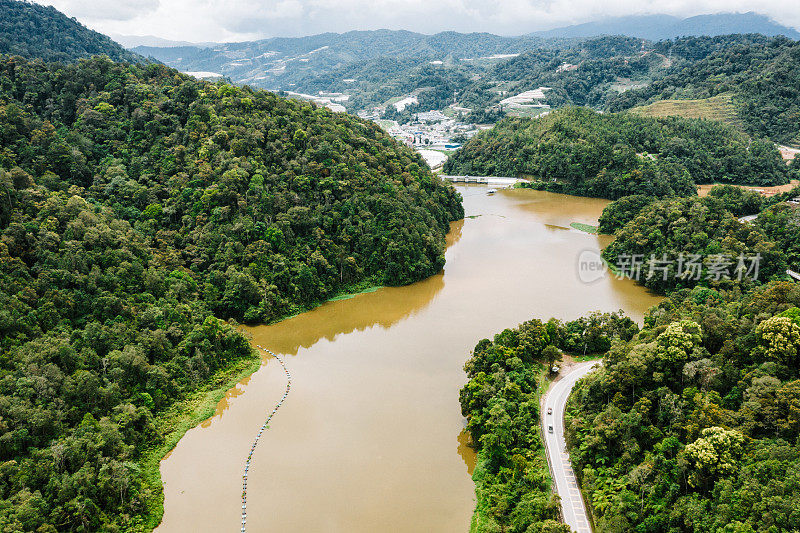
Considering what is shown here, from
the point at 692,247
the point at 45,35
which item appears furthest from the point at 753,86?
the point at 45,35

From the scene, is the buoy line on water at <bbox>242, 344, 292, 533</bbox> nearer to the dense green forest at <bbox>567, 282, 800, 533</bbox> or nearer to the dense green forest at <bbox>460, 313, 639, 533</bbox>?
the dense green forest at <bbox>460, 313, 639, 533</bbox>

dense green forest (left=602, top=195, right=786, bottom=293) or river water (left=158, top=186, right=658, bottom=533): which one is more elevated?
dense green forest (left=602, top=195, right=786, bottom=293)

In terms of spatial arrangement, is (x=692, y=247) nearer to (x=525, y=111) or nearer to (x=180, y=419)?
(x=180, y=419)

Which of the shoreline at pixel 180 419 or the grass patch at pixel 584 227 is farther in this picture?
the grass patch at pixel 584 227

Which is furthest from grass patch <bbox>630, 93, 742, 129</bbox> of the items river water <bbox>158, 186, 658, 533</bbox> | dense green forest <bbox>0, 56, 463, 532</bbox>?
river water <bbox>158, 186, 658, 533</bbox>

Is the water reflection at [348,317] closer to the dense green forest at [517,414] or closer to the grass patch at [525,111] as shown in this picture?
the dense green forest at [517,414]

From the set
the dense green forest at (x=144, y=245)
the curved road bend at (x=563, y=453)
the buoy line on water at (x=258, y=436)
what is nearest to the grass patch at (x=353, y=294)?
the dense green forest at (x=144, y=245)
